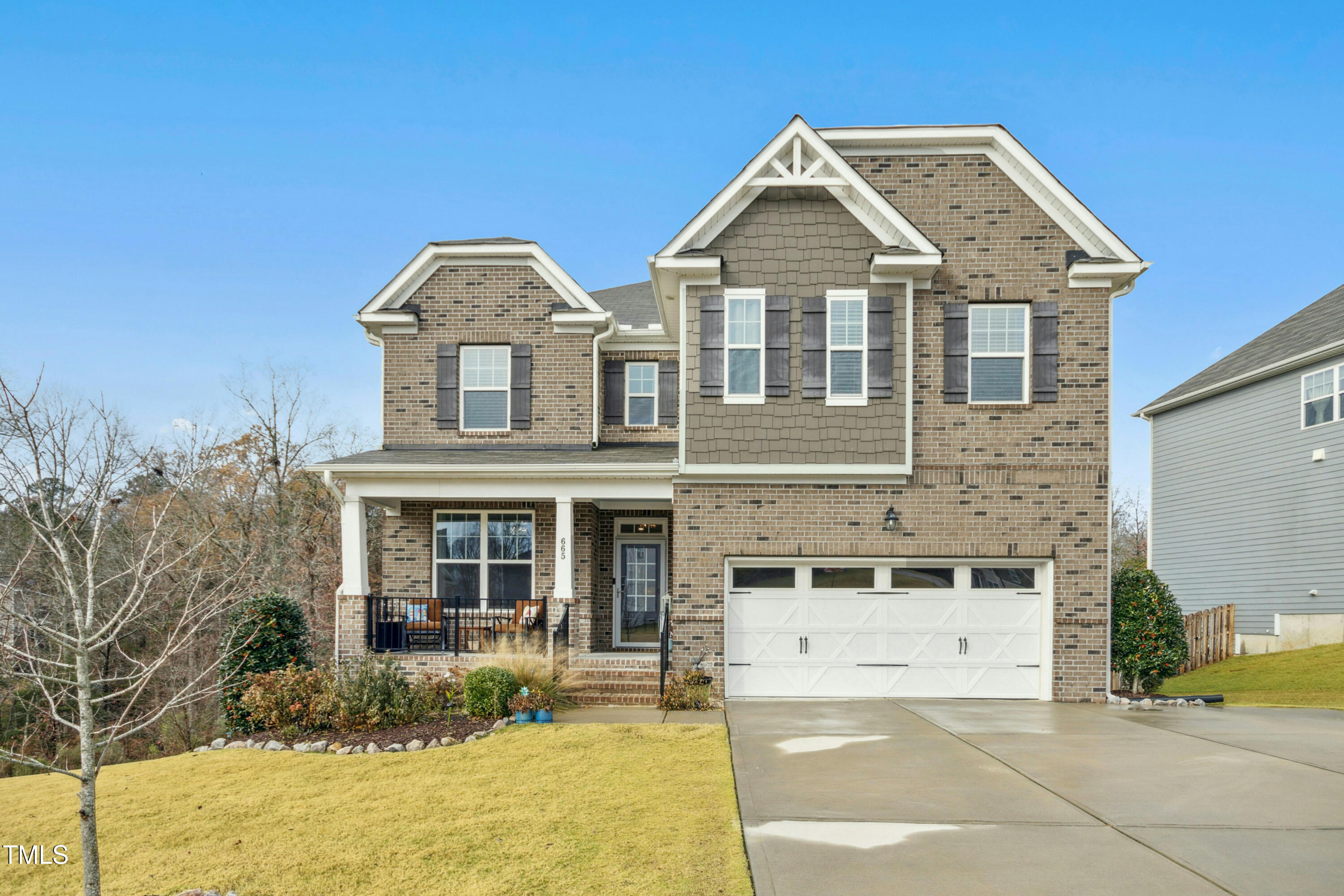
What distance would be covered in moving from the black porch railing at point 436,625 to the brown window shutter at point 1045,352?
27.9 ft

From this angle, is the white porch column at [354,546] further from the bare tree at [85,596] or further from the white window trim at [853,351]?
the white window trim at [853,351]

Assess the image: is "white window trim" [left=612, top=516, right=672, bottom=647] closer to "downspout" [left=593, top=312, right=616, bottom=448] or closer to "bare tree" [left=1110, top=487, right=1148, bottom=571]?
"downspout" [left=593, top=312, right=616, bottom=448]

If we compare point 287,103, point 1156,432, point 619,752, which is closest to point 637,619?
point 619,752

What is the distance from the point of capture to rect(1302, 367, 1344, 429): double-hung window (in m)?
19.7

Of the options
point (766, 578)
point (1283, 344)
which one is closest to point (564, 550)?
point (766, 578)

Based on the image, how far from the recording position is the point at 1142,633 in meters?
13.9

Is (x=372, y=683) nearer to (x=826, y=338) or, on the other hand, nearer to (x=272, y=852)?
(x=272, y=852)

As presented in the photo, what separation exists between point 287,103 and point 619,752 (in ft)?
55.3

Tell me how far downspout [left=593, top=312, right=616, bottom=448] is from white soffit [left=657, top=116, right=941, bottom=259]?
12.0 feet

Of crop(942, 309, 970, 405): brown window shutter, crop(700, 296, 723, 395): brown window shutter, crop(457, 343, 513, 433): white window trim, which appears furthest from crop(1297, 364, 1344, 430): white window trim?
crop(457, 343, 513, 433): white window trim

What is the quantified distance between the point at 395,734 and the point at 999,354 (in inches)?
399

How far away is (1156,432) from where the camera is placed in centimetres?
2697

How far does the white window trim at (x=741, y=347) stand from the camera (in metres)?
13.5

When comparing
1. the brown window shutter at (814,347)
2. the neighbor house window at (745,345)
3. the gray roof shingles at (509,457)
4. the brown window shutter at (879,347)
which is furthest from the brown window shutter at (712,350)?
the brown window shutter at (879,347)
